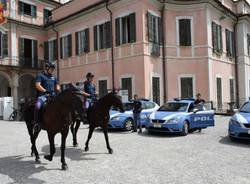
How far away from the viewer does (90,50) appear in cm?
2516

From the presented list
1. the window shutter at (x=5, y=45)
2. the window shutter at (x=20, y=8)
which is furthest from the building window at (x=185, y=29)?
the window shutter at (x=5, y=45)

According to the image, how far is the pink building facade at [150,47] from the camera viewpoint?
71.8 ft

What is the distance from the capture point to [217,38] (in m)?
25.0

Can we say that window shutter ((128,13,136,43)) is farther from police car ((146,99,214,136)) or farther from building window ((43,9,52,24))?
building window ((43,9,52,24))

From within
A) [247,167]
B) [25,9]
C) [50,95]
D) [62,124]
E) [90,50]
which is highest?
[25,9]

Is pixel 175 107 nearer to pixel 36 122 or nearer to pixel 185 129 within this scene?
pixel 185 129

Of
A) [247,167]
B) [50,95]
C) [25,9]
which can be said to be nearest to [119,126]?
[50,95]

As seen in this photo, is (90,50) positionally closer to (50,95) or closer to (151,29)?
(151,29)

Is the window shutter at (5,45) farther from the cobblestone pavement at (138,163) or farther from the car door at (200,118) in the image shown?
the car door at (200,118)

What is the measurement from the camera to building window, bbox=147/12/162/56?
21734 mm

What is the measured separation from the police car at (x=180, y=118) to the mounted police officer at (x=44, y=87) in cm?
573

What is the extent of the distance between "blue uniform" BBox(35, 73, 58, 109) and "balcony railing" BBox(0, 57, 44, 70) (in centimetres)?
2192

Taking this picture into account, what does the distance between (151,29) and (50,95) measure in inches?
592

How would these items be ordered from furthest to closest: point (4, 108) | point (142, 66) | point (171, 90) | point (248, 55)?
point (248, 55)
point (4, 108)
point (171, 90)
point (142, 66)
